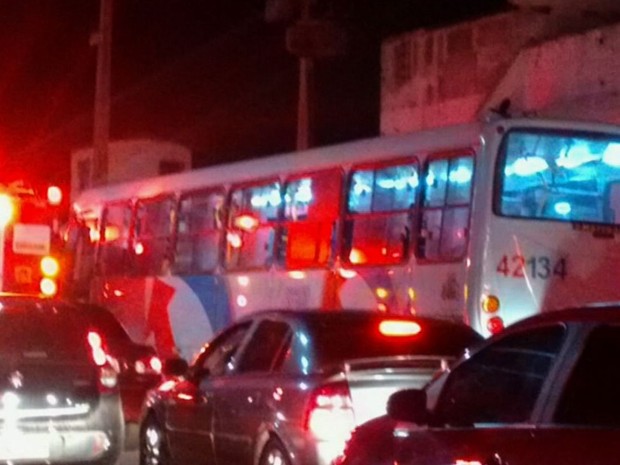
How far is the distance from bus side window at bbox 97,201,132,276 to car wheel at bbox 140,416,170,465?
28.9ft

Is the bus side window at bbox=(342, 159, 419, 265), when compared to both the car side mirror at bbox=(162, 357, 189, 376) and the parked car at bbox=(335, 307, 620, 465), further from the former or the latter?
the parked car at bbox=(335, 307, 620, 465)

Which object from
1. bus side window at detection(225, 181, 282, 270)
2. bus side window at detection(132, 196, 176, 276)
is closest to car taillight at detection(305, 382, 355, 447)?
bus side window at detection(225, 181, 282, 270)

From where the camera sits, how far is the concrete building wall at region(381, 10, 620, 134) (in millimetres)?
22688

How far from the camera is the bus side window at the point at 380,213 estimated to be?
16.1 m

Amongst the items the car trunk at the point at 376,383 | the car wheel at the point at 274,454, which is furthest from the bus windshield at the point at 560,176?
the car trunk at the point at 376,383

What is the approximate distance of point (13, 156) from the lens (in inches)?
1704

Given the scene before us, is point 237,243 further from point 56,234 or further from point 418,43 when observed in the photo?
point 418,43

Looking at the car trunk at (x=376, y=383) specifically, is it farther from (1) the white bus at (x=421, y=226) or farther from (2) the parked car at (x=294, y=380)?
(1) the white bus at (x=421, y=226)

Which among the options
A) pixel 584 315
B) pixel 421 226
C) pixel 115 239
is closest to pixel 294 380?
pixel 584 315

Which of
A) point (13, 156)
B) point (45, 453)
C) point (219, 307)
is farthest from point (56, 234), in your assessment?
point (13, 156)

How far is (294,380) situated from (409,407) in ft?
11.2

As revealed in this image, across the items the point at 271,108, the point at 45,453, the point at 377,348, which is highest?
the point at 271,108

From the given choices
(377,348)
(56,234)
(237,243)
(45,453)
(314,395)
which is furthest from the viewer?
(56,234)

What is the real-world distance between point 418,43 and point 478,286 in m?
13.2
